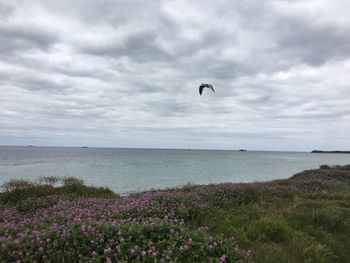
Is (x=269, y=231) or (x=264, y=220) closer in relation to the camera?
(x=269, y=231)

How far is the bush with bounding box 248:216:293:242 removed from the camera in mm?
8484

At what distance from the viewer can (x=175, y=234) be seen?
250 inches

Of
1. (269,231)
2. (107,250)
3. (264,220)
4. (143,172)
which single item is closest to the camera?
(107,250)

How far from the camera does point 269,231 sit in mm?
8750

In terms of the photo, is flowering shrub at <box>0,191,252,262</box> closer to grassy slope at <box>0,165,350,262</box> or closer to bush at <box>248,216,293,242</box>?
grassy slope at <box>0,165,350,262</box>

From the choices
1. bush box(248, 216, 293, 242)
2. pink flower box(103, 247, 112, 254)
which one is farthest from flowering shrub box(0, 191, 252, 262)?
bush box(248, 216, 293, 242)

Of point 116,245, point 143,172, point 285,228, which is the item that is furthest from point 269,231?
point 143,172

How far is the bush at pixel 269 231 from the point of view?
27.8 ft

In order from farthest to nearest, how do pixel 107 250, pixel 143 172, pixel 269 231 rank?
1. pixel 143 172
2. pixel 269 231
3. pixel 107 250

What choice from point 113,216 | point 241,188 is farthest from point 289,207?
point 113,216

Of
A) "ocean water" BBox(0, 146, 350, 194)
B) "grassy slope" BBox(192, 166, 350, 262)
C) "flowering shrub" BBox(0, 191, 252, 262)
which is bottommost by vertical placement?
"ocean water" BBox(0, 146, 350, 194)

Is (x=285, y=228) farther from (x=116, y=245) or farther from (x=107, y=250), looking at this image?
(x=107, y=250)

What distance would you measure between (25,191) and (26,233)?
9687mm

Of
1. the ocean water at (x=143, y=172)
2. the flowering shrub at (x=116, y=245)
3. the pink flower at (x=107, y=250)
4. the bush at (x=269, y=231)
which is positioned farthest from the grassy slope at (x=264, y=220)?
the ocean water at (x=143, y=172)
